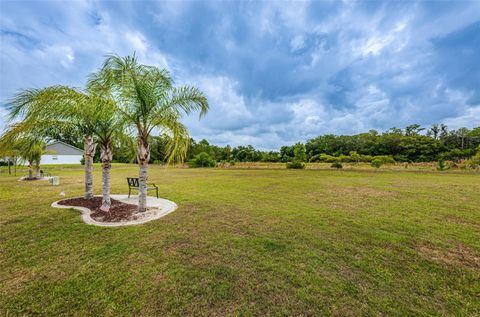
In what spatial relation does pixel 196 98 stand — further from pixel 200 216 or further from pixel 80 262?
pixel 80 262

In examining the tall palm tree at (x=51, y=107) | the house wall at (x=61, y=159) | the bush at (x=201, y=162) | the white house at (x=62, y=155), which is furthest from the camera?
the bush at (x=201, y=162)

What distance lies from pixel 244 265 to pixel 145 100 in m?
4.97

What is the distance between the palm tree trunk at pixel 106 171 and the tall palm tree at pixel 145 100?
4.17ft

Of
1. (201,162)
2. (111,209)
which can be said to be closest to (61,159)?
(201,162)

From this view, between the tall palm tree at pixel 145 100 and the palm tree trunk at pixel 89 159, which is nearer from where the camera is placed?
the tall palm tree at pixel 145 100

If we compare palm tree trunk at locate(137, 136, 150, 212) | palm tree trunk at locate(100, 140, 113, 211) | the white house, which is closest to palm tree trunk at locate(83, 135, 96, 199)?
palm tree trunk at locate(100, 140, 113, 211)

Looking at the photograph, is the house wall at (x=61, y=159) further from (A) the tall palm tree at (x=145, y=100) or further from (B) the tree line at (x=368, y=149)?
(A) the tall palm tree at (x=145, y=100)

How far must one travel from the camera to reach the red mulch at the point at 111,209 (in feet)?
19.2

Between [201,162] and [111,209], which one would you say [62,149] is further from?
[111,209]

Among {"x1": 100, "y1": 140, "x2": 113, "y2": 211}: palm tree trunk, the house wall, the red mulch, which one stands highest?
the house wall

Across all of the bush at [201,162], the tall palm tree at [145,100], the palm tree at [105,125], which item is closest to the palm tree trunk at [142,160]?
the tall palm tree at [145,100]

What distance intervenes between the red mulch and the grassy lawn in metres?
0.56

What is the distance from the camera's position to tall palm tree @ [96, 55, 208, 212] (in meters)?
5.70

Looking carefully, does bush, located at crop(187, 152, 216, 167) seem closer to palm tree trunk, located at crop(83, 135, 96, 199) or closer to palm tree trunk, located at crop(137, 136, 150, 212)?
palm tree trunk, located at crop(83, 135, 96, 199)
